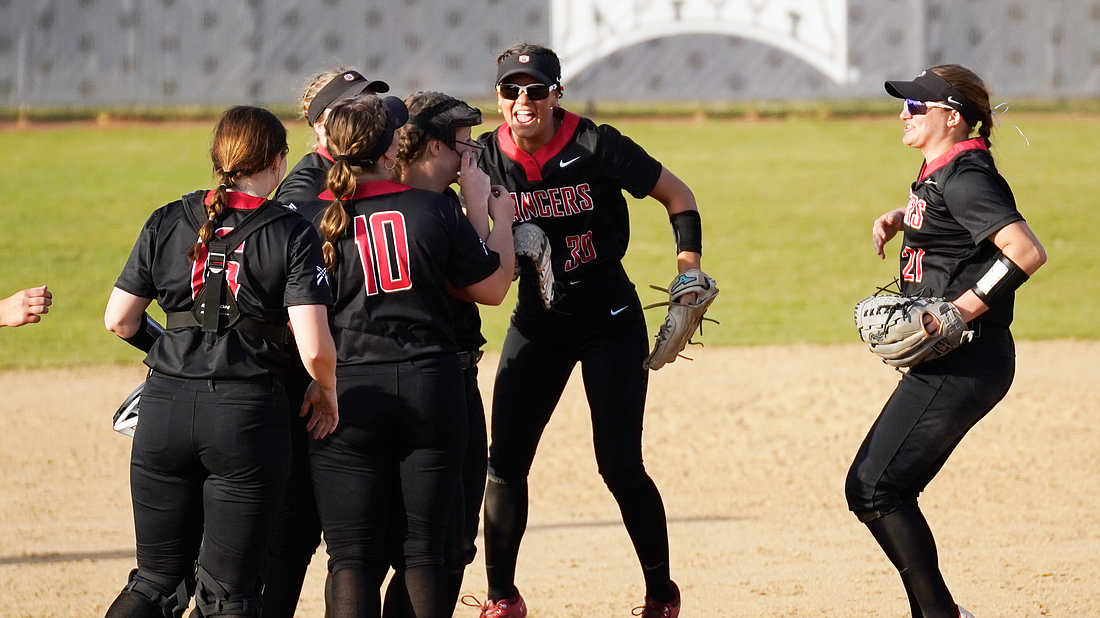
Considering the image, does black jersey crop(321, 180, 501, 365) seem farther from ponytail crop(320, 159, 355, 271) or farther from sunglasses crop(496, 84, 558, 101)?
sunglasses crop(496, 84, 558, 101)

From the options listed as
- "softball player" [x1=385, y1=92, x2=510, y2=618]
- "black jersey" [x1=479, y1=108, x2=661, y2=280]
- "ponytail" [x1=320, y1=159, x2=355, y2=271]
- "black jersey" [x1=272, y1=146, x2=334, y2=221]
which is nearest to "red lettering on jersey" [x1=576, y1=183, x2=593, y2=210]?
"black jersey" [x1=479, y1=108, x2=661, y2=280]

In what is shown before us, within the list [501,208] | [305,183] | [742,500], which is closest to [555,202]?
[501,208]

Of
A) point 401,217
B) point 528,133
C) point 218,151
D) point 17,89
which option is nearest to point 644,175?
point 528,133

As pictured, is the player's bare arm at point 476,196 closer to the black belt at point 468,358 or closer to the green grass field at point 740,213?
the black belt at point 468,358

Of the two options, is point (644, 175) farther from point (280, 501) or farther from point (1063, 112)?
point (1063, 112)

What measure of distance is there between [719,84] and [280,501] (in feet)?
54.3

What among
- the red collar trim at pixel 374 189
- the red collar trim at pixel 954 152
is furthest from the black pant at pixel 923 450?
the red collar trim at pixel 374 189

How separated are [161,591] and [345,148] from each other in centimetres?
124

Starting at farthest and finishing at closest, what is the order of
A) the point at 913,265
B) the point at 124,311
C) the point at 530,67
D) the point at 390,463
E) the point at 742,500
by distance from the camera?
the point at 742,500 → the point at 530,67 → the point at 913,265 → the point at 390,463 → the point at 124,311

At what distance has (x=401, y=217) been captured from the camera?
3004mm

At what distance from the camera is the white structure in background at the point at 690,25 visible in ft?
58.8

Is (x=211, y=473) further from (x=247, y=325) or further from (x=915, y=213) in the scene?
(x=915, y=213)

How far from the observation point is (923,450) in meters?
3.44

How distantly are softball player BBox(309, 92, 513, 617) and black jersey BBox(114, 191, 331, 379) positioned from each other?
0.14m
